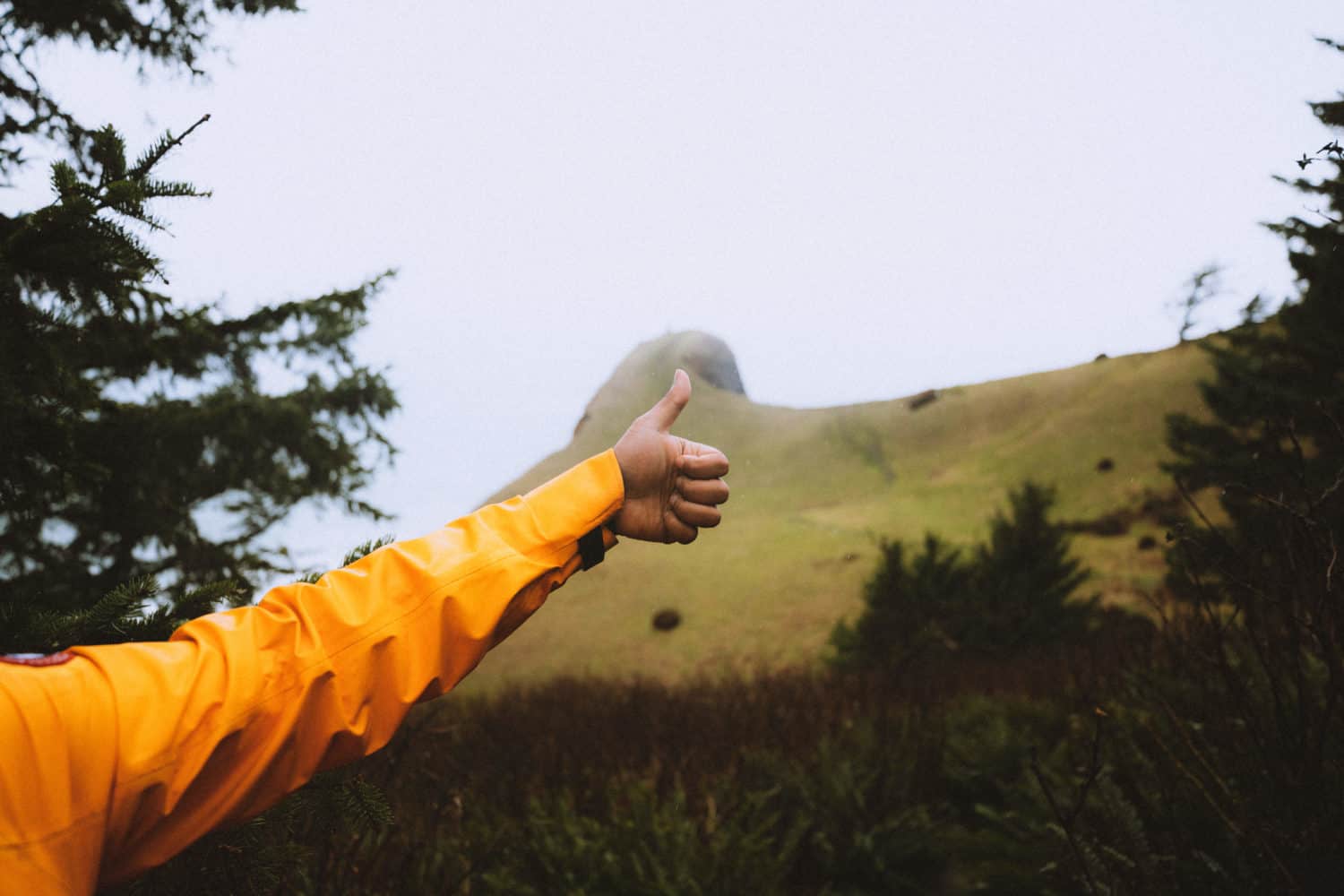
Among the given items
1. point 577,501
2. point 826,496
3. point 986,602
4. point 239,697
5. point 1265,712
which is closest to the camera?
point 239,697

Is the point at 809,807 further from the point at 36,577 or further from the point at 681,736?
the point at 36,577

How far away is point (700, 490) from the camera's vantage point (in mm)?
1808

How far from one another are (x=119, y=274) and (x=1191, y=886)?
3.52 metres

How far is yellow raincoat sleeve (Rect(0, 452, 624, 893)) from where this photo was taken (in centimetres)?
91

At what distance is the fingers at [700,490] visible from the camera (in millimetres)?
1806

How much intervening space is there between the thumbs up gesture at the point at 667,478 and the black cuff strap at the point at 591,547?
0.11 metres

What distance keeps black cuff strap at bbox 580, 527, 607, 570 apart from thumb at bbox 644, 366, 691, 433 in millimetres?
332

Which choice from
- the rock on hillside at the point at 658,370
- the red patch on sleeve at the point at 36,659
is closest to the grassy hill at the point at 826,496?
the rock on hillside at the point at 658,370

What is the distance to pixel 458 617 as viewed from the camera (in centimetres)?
132

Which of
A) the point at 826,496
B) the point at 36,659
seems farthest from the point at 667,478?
the point at 826,496

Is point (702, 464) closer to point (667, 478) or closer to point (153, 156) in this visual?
point (667, 478)

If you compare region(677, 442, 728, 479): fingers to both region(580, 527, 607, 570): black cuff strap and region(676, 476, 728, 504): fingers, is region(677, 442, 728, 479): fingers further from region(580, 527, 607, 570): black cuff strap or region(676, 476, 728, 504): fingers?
region(580, 527, 607, 570): black cuff strap

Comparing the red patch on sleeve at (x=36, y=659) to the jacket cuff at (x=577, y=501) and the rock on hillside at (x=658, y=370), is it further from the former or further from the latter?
the rock on hillside at (x=658, y=370)

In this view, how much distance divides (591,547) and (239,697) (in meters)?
0.71
